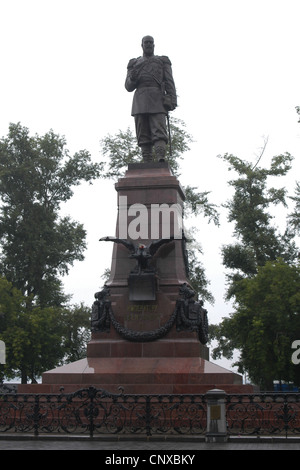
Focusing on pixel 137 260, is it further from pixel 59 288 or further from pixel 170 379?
pixel 59 288

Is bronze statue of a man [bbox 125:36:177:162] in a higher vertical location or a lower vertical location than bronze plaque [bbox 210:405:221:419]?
higher

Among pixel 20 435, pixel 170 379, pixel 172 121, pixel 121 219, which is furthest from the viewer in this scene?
pixel 172 121

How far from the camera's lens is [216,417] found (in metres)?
12.4

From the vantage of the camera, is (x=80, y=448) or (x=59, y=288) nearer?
(x=80, y=448)

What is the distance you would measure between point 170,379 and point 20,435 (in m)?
3.50

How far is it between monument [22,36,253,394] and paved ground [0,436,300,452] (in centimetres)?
231

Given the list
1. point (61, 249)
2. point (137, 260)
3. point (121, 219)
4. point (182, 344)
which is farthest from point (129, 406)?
point (61, 249)

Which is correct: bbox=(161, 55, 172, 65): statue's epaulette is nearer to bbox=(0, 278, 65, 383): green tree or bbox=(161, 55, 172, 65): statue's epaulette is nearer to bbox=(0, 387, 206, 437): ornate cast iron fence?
bbox=(0, 387, 206, 437): ornate cast iron fence

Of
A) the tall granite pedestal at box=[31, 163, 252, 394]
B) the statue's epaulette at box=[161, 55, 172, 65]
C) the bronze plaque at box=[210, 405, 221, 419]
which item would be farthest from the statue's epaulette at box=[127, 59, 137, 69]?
the bronze plaque at box=[210, 405, 221, 419]

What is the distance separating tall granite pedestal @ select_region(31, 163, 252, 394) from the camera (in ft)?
49.5

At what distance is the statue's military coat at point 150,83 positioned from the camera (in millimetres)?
18703

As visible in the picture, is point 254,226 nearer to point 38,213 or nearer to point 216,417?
point 38,213

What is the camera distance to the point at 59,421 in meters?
13.5

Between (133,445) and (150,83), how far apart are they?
1044 cm
